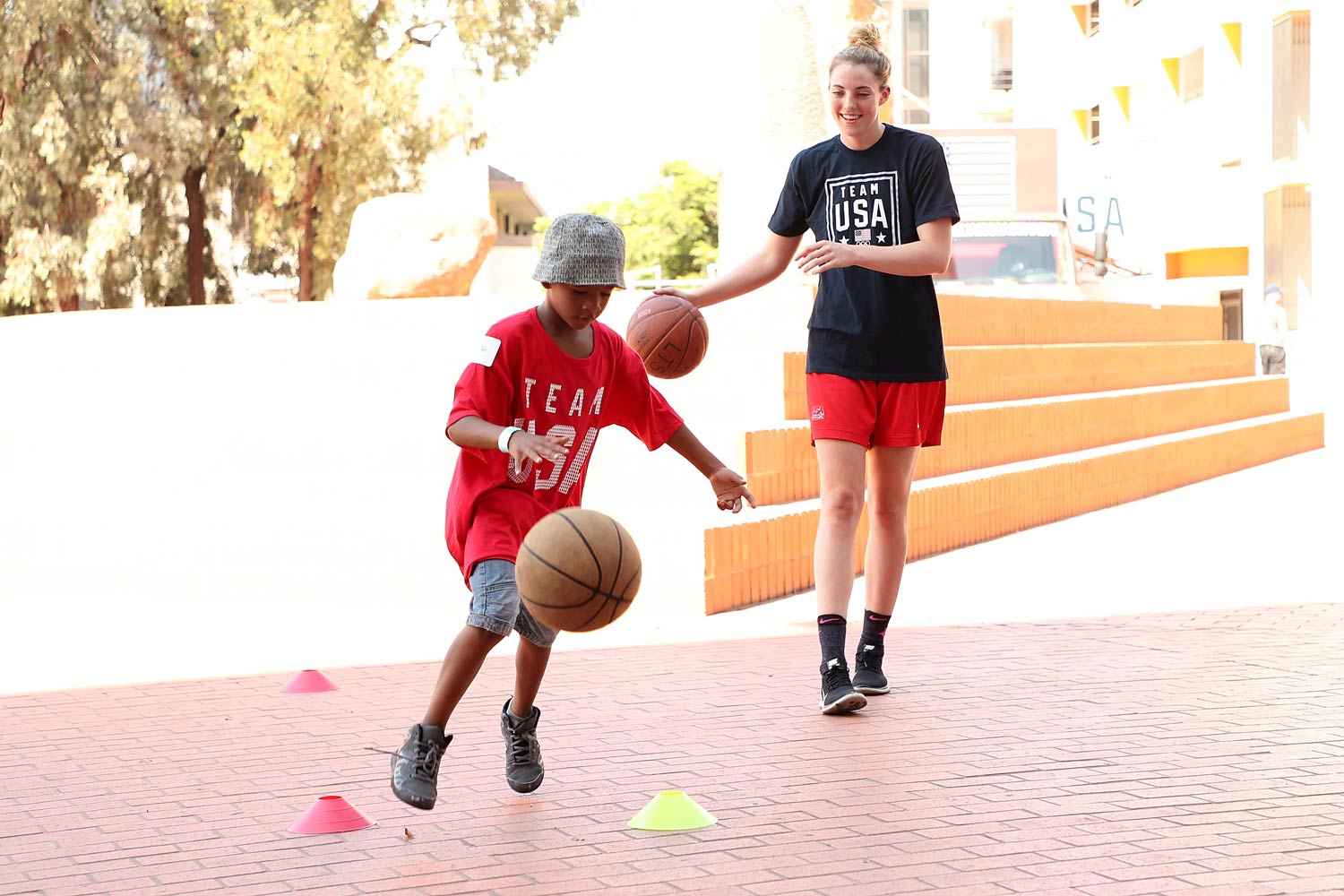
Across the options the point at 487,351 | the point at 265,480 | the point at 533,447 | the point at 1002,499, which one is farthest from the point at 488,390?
the point at 1002,499

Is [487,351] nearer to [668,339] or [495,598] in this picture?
[495,598]

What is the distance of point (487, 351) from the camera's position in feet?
13.4

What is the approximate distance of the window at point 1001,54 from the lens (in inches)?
2496

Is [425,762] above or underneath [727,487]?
underneath

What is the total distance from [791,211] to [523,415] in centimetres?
194

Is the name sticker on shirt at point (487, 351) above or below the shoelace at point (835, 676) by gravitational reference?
above

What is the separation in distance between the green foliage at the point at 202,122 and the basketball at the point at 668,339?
19068 millimetres

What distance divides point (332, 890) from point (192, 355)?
9.04 meters

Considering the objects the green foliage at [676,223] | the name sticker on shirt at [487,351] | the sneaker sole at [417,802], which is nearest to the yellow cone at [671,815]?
the sneaker sole at [417,802]

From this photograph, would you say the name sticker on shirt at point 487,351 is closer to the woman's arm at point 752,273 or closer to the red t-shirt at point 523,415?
the red t-shirt at point 523,415

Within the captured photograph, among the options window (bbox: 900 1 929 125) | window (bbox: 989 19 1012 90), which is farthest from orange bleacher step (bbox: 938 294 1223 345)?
window (bbox: 900 1 929 125)

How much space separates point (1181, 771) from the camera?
4.59m

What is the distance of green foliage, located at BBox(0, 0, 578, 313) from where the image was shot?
924 inches

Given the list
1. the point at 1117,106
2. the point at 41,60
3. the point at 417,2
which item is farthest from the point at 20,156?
the point at 1117,106
